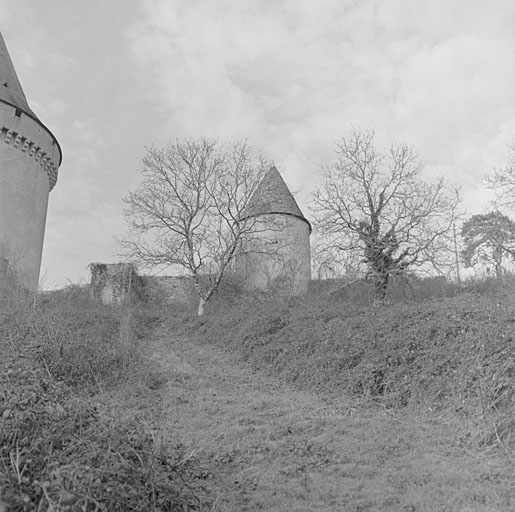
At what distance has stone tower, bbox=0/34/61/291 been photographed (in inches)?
783

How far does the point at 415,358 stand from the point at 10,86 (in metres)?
Answer: 21.4

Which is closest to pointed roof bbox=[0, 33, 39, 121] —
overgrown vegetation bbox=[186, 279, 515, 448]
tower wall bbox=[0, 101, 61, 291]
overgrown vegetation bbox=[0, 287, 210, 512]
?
tower wall bbox=[0, 101, 61, 291]

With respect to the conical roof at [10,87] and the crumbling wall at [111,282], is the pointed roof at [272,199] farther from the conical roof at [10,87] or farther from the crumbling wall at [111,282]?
the conical roof at [10,87]

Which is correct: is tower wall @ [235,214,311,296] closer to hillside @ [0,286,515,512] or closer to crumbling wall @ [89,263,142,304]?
crumbling wall @ [89,263,142,304]

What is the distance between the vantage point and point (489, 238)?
22.2 m

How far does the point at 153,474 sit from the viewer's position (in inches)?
145

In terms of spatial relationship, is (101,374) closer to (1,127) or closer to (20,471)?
(20,471)

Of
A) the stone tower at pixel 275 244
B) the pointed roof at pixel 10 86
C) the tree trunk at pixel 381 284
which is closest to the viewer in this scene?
the tree trunk at pixel 381 284

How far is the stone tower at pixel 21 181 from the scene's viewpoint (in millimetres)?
19891

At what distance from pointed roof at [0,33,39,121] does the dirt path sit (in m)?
17.7

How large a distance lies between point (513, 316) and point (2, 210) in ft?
62.9

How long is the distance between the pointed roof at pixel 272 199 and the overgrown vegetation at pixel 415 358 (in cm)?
886

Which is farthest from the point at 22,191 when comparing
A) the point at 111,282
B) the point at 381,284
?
the point at 381,284

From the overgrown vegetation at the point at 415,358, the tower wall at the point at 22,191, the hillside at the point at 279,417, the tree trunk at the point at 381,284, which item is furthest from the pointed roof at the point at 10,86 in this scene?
the tree trunk at the point at 381,284
